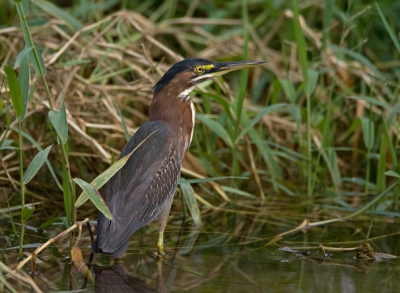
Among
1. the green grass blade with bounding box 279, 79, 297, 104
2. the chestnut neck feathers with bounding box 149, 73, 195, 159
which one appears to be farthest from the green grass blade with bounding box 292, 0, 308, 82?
the chestnut neck feathers with bounding box 149, 73, 195, 159

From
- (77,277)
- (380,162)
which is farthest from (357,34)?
(77,277)

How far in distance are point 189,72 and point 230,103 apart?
2.96ft

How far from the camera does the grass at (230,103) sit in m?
5.48

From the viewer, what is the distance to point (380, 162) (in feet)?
18.2

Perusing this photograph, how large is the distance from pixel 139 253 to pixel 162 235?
7.6 inches

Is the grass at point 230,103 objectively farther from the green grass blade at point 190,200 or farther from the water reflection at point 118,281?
the water reflection at point 118,281

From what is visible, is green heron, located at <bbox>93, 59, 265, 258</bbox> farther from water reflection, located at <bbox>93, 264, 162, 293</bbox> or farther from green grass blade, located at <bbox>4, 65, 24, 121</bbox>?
green grass blade, located at <bbox>4, 65, 24, 121</bbox>

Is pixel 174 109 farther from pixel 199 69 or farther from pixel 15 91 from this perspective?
→ pixel 15 91

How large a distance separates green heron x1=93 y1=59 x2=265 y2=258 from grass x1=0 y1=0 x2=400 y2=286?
0.25m

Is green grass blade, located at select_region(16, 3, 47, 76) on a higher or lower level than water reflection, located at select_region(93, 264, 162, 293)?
higher

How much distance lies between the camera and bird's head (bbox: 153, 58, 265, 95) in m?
4.86

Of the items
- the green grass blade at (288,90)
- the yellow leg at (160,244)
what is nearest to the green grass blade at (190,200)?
the yellow leg at (160,244)

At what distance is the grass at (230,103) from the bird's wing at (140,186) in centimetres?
31

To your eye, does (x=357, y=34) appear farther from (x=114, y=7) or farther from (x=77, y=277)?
(x=77, y=277)
